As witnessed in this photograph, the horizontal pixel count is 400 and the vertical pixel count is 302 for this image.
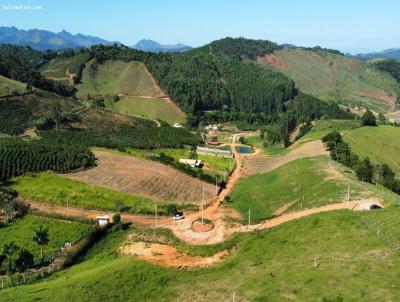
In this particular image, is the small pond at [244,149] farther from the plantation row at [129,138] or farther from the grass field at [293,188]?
the grass field at [293,188]

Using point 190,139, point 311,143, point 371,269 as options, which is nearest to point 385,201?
point 371,269

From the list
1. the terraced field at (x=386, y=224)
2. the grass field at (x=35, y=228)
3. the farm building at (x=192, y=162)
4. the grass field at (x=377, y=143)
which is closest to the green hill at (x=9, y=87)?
the farm building at (x=192, y=162)

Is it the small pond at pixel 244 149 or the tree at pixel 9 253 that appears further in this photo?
the small pond at pixel 244 149

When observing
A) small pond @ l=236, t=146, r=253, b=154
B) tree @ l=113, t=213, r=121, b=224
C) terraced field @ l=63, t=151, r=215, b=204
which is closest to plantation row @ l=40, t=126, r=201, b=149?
small pond @ l=236, t=146, r=253, b=154

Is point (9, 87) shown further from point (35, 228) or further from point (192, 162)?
point (35, 228)

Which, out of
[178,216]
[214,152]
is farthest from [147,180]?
[214,152]

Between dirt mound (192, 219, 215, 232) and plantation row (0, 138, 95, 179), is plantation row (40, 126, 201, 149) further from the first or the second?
dirt mound (192, 219, 215, 232)
